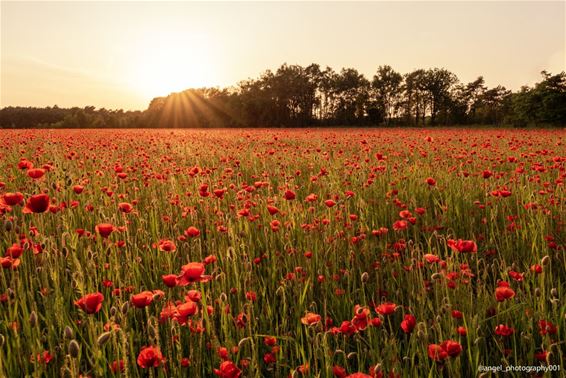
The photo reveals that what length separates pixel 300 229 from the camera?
3.36 meters

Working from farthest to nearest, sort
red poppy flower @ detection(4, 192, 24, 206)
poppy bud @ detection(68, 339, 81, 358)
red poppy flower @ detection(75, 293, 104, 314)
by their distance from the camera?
red poppy flower @ detection(4, 192, 24, 206) < red poppy flower @ detection(75, 293, 104, 314) < poppy bud @ detection(68, 339, 81, 358)

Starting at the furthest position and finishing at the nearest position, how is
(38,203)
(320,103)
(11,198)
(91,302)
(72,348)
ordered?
(320,103) < (11,198) < (38,203) < (91,302) < (72,348)

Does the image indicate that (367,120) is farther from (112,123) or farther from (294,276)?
(294,276)

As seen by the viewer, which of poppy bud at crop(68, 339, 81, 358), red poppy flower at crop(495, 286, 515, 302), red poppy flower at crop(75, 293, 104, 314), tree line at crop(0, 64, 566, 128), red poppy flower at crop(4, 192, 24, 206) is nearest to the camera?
poppy bud at crop(68, 339, 81, 358)

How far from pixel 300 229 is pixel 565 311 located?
6.29ft

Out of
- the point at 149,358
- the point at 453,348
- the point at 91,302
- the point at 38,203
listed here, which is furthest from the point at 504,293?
the point at 38,203

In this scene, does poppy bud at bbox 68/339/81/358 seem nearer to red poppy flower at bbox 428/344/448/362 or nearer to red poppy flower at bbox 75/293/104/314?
red poppy flower at bbox 75/293/104/314

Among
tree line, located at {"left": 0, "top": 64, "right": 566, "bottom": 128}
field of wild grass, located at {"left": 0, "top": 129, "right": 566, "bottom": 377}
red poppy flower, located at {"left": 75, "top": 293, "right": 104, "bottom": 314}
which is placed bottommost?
field of wild grass, located at {"left": 0, "top": 129, "right": 566, "bottom": 377}

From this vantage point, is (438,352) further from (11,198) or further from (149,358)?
(11,198)

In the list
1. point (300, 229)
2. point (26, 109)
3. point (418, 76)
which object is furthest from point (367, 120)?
point (26, 109)

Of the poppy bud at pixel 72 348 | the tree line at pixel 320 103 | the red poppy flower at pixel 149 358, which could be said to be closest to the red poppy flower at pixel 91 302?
the poppy bud at pixel 72 348

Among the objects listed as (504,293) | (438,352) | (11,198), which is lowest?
(438,352)

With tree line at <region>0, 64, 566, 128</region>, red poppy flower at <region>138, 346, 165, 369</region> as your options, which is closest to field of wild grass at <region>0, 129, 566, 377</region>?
red poppy flower at <region>138, 346, 165, 369</region>

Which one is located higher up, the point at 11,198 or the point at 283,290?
the point at 11,198
